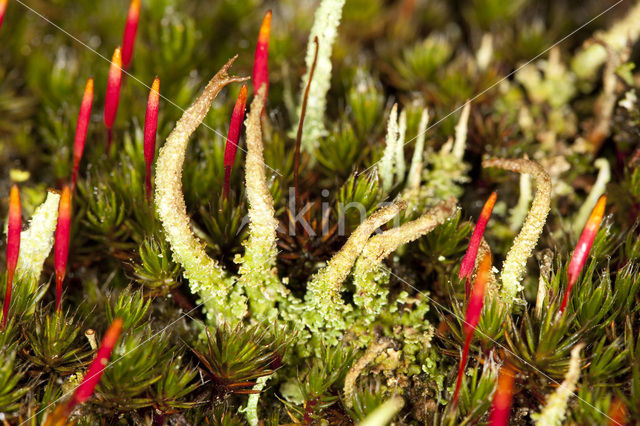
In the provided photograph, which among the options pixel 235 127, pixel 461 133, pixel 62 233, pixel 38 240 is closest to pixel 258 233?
pixel 235 127

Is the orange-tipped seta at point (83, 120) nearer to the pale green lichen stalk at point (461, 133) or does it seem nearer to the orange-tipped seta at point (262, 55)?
the orange-tipped seta at point (262, 55)

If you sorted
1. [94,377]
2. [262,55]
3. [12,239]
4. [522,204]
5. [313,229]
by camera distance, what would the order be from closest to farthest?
[94,377] < [12,239] < [262,55] < [313,229] < [522,204]

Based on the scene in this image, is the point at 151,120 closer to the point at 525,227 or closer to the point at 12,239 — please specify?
the point at 12,239

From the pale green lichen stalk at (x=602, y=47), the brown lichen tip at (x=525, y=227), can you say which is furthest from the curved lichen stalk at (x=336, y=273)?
the pale green lichen stalk at (x=602, y=47)

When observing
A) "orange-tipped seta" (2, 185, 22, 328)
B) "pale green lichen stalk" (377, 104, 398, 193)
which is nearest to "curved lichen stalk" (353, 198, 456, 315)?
"pale green lichen stalk" (377, 104, 398, 193)

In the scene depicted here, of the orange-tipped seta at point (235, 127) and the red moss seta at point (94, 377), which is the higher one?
the orange-tipped seta at point (235, 127)

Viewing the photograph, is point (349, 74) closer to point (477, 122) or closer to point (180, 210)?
point (477, 122)

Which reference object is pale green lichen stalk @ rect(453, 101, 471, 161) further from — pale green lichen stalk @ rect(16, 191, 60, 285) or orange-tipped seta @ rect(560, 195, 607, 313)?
pale green lichen stalk @ rect(16, 191, 60, 285)
